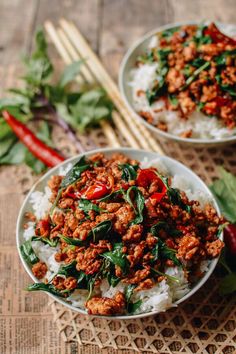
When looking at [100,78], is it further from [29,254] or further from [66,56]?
[29,254]

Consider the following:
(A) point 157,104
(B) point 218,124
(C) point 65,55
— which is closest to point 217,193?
(B) point 218,124

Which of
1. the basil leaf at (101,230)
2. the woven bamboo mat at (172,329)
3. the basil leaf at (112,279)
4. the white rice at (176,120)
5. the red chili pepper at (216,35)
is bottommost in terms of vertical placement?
the woven bamboo mat at (172,329)

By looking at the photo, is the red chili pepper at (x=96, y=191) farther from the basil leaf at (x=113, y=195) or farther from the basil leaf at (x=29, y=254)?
the basil leaf at (x=29, y=254)

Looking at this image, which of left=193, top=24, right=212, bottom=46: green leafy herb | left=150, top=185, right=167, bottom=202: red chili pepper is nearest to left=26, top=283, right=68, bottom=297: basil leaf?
left=150, top=185, right=167, bottom=202: red chili pepper

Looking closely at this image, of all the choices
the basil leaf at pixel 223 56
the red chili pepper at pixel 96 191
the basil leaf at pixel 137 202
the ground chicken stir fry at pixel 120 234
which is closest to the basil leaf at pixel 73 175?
the ground chicken stir fry at pixel 120 234

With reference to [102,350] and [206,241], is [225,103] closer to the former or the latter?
[206,241]
